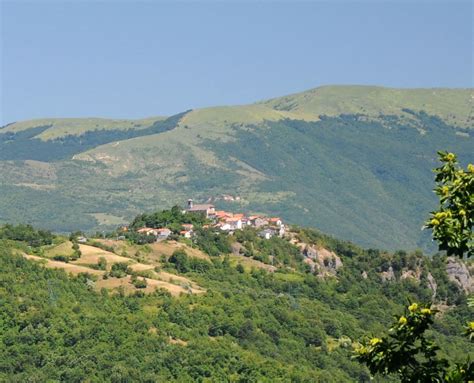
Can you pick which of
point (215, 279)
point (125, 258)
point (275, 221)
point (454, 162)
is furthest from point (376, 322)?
point (454, 162)

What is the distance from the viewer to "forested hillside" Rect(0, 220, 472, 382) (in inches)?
4240

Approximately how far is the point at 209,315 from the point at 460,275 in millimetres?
54066

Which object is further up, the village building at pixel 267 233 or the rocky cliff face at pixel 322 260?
the village building at pixel 267 233

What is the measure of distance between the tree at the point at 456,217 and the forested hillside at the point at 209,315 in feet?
266

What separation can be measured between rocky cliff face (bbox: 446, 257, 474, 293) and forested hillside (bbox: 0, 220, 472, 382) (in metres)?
1.15

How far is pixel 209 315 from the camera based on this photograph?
A: 124 meters

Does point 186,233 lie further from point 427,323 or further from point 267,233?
point 427,323

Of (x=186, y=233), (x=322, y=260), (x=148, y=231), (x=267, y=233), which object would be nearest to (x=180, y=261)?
(x=186, y=233)

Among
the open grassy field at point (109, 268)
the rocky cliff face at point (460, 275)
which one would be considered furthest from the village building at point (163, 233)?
the rocky cliff face at point (460, 275)

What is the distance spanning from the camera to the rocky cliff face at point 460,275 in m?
165

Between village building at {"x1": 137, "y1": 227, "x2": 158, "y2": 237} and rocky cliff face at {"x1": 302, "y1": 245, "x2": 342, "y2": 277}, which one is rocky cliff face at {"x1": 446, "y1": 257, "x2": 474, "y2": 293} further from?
village building at {"x1": 137, "y1": 227, "x2": 158, "y2": 237}

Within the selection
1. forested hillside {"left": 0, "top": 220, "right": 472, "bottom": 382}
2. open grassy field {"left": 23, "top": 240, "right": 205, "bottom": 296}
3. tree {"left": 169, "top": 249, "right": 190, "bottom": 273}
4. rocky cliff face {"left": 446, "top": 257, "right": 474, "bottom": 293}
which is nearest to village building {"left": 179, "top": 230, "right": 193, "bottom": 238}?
forested hillside {"left": 0, "top": 220, "right": 472, "bottom": 382}

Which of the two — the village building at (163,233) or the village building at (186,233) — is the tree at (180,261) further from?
the village building at (186,233)

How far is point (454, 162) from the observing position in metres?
22.1
